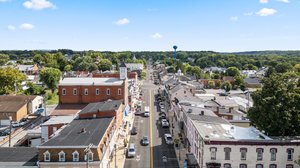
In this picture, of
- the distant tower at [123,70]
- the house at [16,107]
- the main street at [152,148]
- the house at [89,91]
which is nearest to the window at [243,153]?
the main street at [152,148]

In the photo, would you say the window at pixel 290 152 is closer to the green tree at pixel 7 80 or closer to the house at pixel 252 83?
the green tree at pixel 7 80

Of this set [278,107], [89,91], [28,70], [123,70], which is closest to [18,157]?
[278,107]

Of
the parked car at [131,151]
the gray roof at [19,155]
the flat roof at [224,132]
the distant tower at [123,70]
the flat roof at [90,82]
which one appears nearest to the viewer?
the gray roof at [19,155]

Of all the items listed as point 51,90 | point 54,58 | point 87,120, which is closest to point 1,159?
point 87,120

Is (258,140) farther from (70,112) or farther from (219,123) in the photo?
(70,112)

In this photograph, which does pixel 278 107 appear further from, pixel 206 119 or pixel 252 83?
pixel 252 83

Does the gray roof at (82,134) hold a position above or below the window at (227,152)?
above
